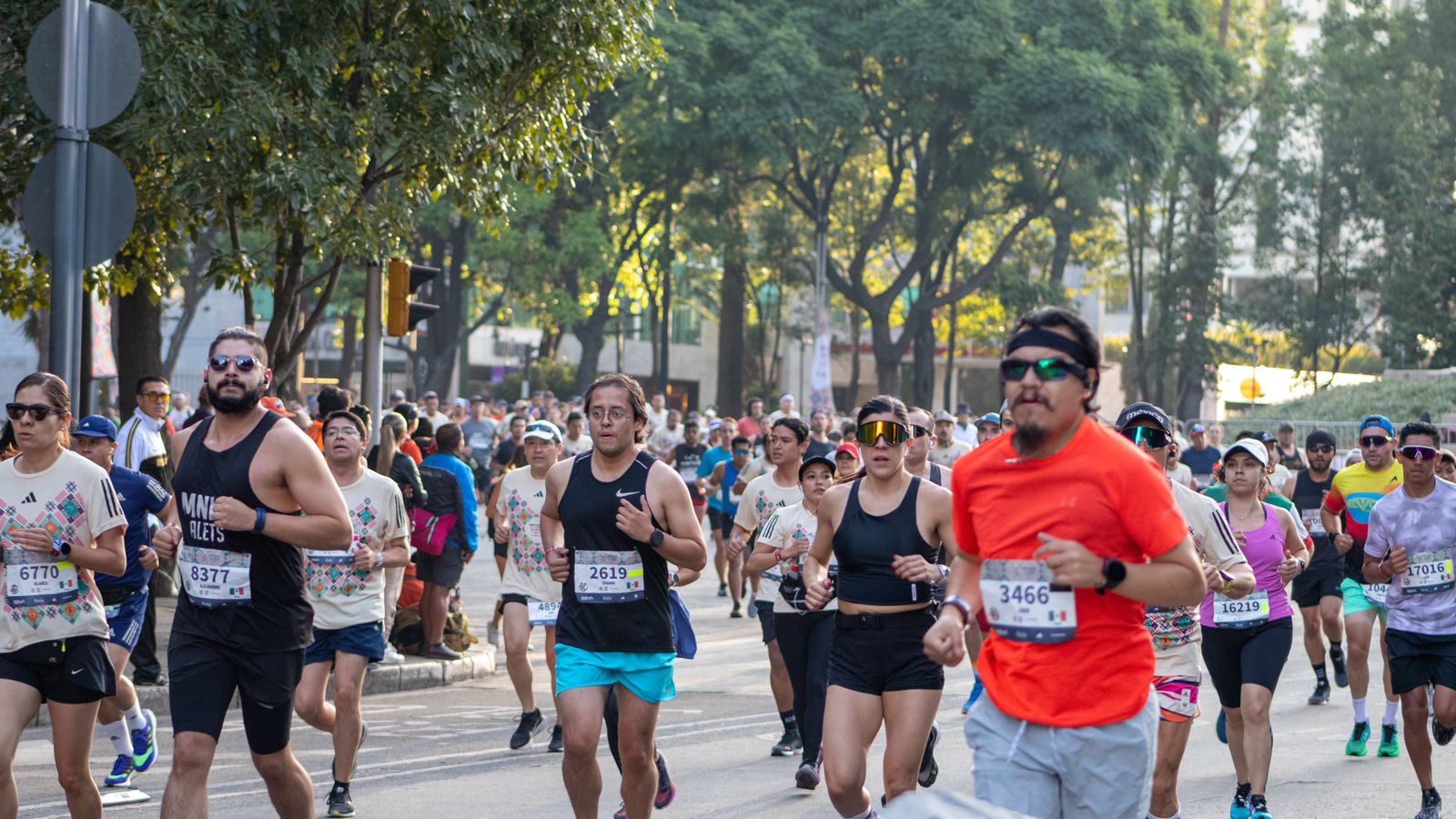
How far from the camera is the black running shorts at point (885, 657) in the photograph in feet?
23.4

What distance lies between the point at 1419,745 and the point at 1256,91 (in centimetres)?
4408

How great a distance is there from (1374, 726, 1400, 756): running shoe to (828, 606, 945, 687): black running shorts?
15.2ft

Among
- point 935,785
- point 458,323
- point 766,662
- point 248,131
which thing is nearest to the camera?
point 935,785

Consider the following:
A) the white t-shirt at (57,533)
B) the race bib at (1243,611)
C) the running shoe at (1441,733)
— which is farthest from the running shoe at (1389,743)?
the white t-shirt at (57,533)

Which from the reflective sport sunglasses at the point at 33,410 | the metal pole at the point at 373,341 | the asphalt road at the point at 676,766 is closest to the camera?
the reflective sport sunglasses at the point at 33,410

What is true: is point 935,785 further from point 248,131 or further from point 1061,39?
point 1061,39

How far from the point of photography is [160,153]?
507 inches

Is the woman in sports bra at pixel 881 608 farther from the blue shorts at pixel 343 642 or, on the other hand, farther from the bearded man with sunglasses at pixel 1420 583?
the bearded man with sunglasses at pixel 1420 583

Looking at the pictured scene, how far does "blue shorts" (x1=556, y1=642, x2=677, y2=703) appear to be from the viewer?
7.20 meters

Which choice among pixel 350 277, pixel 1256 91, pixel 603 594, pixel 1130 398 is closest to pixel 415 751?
pixel 603 594

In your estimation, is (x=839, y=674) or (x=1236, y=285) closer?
(x=839, y=674)

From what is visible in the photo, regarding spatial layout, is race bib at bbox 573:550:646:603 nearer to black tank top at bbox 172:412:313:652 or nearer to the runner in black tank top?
black tank top at bbox 172:412:313:652

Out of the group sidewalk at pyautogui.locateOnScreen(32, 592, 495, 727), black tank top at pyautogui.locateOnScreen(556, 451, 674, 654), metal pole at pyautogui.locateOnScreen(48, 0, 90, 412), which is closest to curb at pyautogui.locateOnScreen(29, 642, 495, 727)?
sidewalk at pyautogui.locateOnScreen(32, 592, 495, 727)

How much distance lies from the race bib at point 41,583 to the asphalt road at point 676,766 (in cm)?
184
